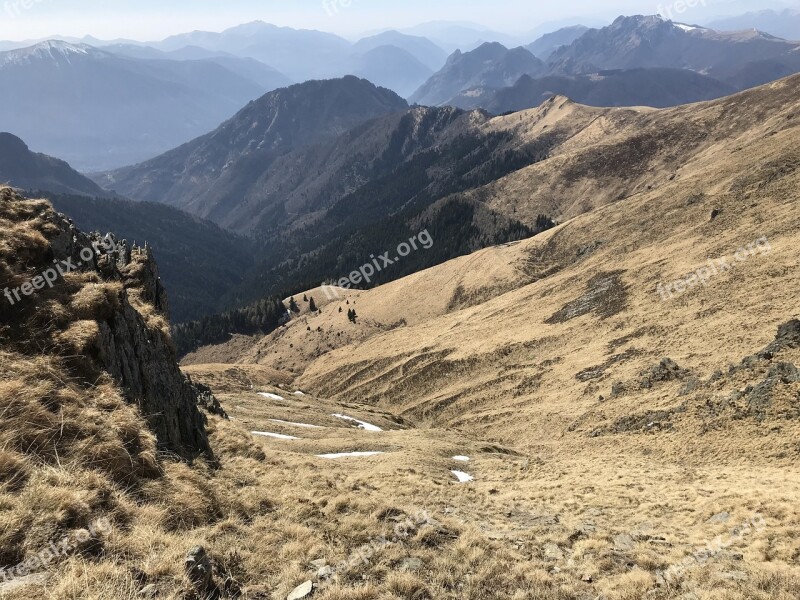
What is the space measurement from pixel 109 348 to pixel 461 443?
2721 centimetres

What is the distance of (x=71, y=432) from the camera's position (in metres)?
9.80

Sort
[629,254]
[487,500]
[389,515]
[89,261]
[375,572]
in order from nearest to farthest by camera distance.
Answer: [375,572] → [389,515] → [89,261] → [487,500] → [629,254]

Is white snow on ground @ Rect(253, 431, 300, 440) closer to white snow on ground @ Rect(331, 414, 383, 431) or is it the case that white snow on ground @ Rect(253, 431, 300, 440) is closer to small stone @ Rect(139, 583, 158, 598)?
white snow on ground @ Rect(331, 414, 383, 431)

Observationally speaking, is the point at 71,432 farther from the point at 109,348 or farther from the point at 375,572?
the point at 375,572

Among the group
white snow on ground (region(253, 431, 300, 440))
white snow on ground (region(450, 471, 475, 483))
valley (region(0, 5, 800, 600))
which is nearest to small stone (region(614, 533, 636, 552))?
valley (region(0, 5, 800, 600))

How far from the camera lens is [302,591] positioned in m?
8.50

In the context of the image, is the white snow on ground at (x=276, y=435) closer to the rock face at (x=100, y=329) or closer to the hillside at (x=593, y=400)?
the hillside at (x=593, y=400)

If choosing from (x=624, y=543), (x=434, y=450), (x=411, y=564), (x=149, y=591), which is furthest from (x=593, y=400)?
(x=149, y=591)

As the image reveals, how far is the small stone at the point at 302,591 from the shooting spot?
836cm

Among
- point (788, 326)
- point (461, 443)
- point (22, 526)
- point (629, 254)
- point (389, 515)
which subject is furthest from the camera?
point (629, 254)

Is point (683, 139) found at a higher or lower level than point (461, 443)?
higher

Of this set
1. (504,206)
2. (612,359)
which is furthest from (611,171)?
(612,359)

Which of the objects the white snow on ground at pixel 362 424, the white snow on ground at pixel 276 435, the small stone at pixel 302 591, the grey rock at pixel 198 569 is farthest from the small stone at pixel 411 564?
the white snow on ground at pixel 362 424

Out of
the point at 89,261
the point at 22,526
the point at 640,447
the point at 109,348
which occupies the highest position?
the point at 89,261
